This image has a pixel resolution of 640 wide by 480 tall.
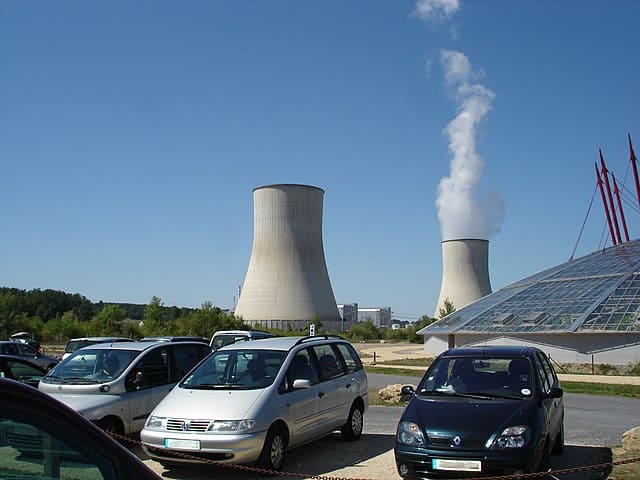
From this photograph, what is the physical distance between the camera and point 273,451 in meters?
7.80

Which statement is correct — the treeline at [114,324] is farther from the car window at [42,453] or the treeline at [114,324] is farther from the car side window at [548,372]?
the car window at [42,453]

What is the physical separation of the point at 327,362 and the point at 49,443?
25.7 ft

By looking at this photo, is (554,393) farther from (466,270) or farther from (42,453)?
(466,270)

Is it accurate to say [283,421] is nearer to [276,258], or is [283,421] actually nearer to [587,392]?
[587,392]

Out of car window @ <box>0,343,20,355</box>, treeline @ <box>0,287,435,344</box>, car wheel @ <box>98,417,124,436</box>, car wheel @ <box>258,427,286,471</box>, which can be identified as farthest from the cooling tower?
car wheel @ <box>258,427,286,471</box>

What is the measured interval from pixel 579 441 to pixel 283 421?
4.94m

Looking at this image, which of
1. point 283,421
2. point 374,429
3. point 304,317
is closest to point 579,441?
point 374,429

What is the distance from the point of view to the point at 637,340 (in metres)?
28.7

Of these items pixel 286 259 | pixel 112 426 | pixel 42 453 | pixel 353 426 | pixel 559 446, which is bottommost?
pixel 559 446

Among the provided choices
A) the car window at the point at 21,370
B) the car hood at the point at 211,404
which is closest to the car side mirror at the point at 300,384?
the car hood at the point at 211,404

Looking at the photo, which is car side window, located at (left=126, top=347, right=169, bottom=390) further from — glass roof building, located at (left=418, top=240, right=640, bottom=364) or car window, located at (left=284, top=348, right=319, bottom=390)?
glass roof building, located at (left=418, top=240, right=640, bottom=364)

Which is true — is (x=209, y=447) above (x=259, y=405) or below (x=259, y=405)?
below

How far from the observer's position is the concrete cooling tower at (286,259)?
1740 inches

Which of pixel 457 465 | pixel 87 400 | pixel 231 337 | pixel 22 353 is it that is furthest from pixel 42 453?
pixel 22 353
